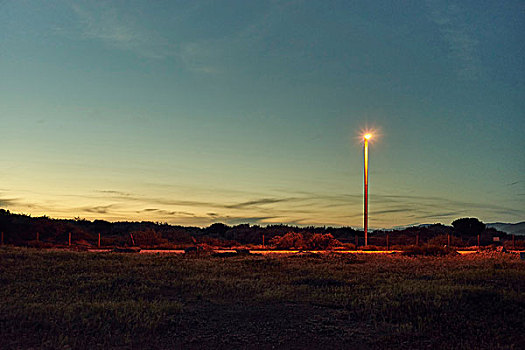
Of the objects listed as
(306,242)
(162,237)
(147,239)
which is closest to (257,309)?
(306,242)

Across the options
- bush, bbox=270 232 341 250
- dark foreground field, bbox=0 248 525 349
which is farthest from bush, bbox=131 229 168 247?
dark foreground field, bbox=0 248 525 349

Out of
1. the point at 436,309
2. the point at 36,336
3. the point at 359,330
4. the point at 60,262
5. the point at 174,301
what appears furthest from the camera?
the point at 60,262

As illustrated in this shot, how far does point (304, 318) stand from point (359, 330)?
1454 millimetres

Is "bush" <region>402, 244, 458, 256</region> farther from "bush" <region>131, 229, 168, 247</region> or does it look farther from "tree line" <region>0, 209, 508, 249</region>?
"bush" <region>131, 229, 168, 247</region>

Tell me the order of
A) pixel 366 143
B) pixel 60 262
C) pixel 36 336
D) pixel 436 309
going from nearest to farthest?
pixel 36 336 → pixel 436 309 → pixel 60 262 → pixel 366 143

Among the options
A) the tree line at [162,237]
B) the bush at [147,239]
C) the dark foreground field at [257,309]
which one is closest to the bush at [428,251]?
the tree line at [162,237]

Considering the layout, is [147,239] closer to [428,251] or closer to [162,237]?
[162,237]

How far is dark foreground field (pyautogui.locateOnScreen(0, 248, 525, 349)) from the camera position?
937cm

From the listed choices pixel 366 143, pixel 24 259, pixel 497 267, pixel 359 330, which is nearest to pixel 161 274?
pixel 24 259

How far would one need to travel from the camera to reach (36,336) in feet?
30.6

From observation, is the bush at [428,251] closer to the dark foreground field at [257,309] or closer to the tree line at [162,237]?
the tree line at [162,237]

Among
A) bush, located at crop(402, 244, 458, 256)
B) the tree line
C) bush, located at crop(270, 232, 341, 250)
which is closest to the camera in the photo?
bush, located at crop(402, 244, 458, 256)

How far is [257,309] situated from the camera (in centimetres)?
1201

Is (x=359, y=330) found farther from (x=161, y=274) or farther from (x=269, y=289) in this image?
(x=161, y=274)
